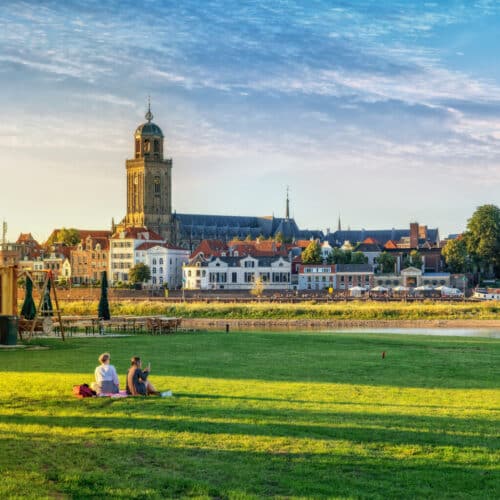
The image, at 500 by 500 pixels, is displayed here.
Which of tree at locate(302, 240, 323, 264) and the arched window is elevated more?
the arched window

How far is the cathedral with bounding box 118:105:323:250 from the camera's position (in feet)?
569

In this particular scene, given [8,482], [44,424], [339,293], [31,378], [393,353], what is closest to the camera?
[8,482]

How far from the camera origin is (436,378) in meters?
21.7

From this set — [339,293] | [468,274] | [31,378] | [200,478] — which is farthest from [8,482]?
[468,274]

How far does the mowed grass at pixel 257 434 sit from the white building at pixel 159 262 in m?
110

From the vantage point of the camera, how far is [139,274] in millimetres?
128500

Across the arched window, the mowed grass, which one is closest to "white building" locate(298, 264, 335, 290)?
the arched window

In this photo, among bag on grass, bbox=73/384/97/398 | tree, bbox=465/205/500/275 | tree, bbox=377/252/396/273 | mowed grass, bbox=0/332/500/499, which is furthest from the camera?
tree, bbox=377/252/396/273

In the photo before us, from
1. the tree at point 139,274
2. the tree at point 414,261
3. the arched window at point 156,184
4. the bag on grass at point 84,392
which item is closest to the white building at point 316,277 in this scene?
the tree at point 414,261

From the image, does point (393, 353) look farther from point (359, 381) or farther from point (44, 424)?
point (44, 424)

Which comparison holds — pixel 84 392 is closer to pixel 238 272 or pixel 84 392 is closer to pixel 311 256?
pixel 238 272

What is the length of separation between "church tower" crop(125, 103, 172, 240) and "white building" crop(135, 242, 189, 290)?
36052 mm

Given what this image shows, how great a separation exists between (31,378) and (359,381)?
7.79 meters

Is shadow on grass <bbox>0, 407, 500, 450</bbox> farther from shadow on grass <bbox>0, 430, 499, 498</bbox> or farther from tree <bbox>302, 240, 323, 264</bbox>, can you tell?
tree <bbox>302, 240, 323, 264</bbox>
